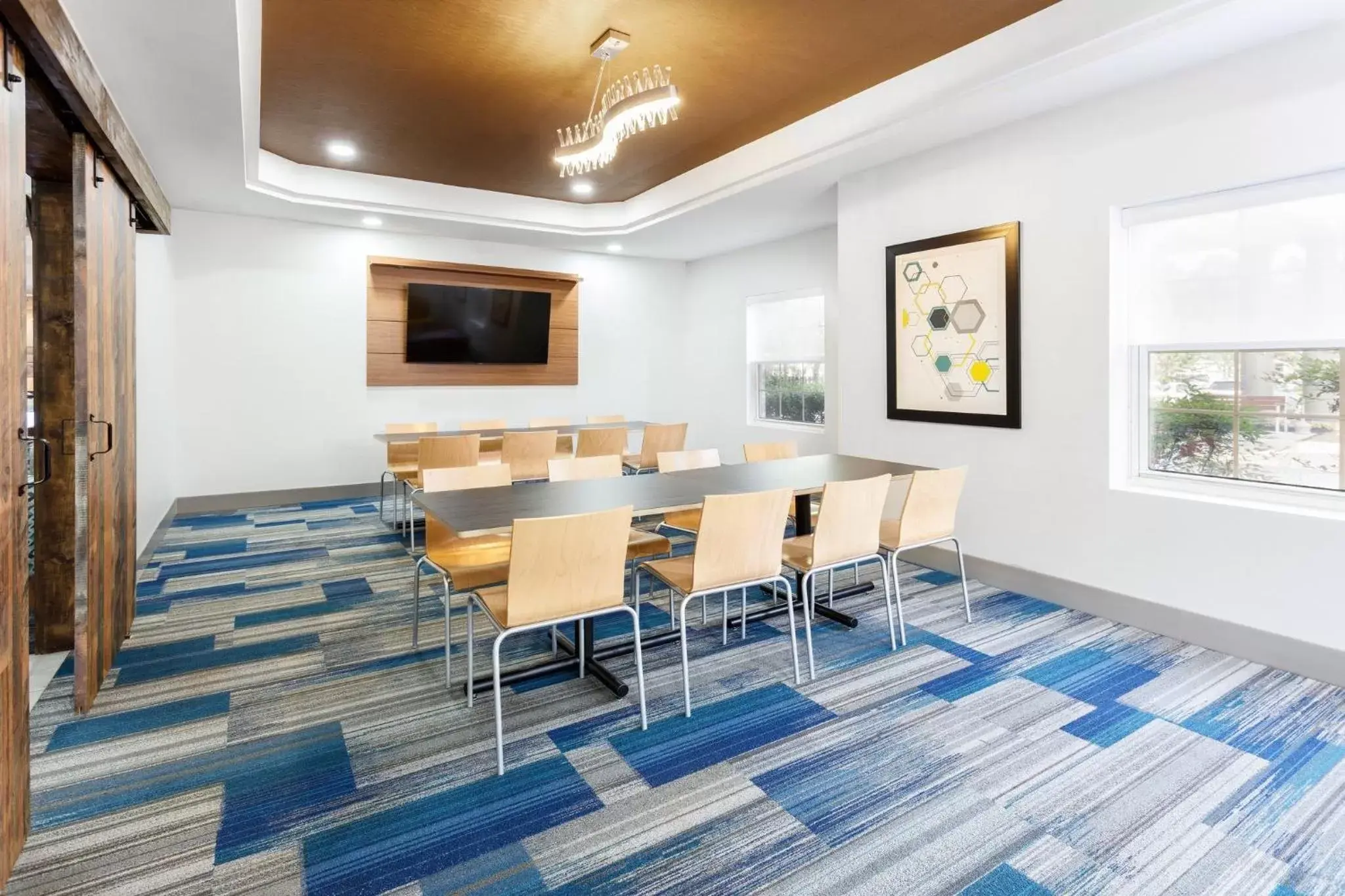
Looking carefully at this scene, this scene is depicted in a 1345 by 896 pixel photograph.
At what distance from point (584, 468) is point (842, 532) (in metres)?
1.53

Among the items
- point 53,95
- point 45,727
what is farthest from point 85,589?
point 53,95

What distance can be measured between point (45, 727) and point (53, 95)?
2.36 meters

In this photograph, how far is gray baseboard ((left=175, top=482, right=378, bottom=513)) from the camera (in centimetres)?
651

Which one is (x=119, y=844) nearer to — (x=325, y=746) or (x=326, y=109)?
(x=325, y=746)

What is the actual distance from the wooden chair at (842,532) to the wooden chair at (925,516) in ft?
0.49

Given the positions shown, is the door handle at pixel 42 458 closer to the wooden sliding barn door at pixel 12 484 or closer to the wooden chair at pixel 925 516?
the wooden sliding barn door at pixel 12 484

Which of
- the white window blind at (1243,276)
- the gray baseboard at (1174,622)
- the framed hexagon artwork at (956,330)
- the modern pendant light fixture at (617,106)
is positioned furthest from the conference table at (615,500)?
the modern pendant light fixture at (617,106)

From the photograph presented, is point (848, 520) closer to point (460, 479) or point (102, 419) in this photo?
point (460, 479)

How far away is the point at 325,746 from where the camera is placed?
8.39 feet

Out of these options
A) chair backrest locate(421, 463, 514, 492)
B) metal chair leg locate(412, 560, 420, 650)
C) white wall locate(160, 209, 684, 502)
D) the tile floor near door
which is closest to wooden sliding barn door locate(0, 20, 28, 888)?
the tile floor near door

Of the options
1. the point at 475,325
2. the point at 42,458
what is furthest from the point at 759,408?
the point at 42,458

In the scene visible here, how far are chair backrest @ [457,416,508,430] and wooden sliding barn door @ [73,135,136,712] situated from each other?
3.22 meters

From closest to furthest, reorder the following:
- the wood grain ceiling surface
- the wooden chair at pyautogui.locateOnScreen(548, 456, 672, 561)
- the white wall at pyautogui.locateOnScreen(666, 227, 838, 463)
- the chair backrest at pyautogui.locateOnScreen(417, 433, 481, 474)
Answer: the wood grain ceiling surface
the wooden chair at pyautogui.locateOnScreen(548, 456, 672, 561)
the chair backrest at pyautogui.locateOnScreen(417, 433, 481, 474)
the white wall at pyautogui.locateOnScreen(666, 227, 838, 463)

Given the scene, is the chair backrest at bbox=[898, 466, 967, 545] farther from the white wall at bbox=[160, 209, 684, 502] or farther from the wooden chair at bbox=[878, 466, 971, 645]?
the white wall at bbox=[160, 209, 684, 502]
